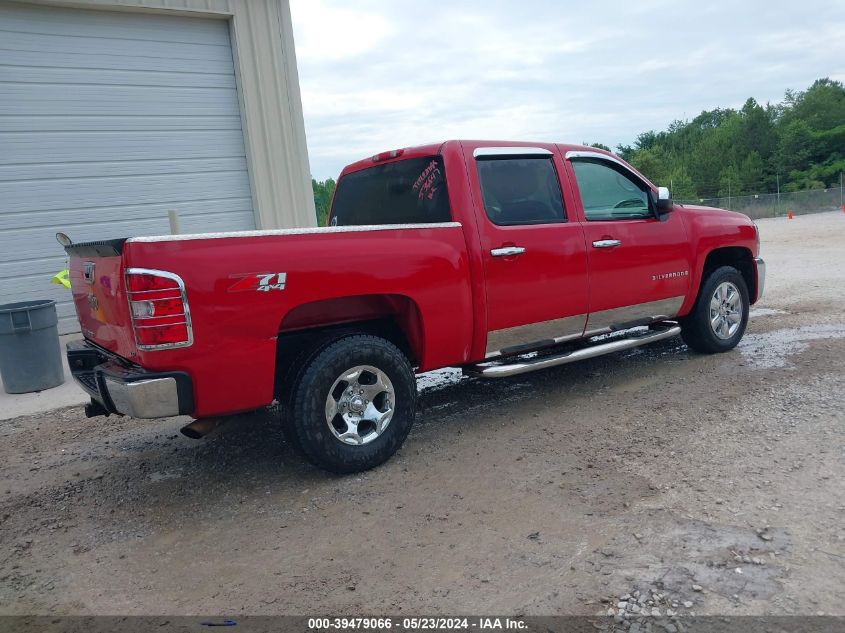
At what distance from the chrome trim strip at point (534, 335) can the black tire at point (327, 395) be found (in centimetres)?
78

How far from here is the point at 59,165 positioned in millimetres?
8492

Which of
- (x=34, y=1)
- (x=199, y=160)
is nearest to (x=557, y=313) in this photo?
(x=199, y=160)

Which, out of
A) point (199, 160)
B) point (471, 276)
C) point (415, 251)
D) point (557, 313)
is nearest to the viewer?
point (415, 251)

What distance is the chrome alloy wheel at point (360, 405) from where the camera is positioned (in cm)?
397

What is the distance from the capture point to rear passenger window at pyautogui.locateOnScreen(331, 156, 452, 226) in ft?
15.3

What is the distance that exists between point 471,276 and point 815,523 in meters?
2.41

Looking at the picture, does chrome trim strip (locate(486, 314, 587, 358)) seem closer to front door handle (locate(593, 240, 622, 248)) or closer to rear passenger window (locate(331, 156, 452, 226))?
front door handle (locate(593, 240, 622, 248))

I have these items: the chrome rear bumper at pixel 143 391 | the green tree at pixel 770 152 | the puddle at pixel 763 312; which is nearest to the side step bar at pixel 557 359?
the chrome rear bumper at pixel 143 391

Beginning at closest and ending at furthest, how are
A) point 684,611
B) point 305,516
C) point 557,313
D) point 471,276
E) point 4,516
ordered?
point 684,611, point 305,516, point 4,516, point 471,276, point 557,313

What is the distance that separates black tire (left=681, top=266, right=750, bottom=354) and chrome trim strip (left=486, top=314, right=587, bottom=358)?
61.4 inches

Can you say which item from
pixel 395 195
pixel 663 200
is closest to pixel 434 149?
pixel 395 195

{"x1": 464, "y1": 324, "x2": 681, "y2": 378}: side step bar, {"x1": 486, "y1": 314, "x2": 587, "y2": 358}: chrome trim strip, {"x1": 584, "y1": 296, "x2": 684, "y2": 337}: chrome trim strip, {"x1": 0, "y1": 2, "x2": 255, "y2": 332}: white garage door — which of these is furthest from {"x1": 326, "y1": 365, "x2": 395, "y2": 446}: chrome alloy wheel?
{"x1": 0, "y1": 2, "x2": 255, "y2": 332}: white garage door

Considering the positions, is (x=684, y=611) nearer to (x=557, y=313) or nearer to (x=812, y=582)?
(x=812, y=582)

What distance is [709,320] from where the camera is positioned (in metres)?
6.15
